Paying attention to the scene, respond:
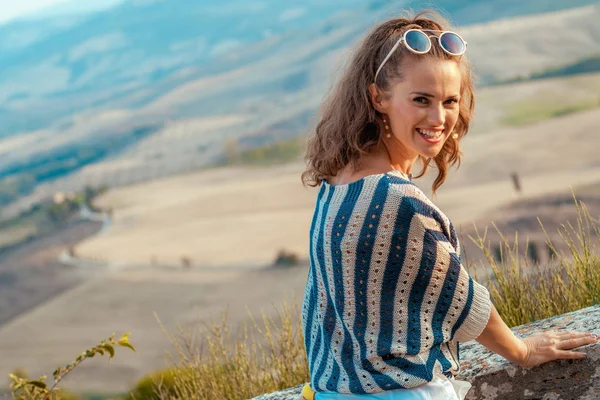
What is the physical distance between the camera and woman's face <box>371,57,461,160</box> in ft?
5.43

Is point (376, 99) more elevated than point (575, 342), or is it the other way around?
point (376, 99)

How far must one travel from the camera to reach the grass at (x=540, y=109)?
174 ft

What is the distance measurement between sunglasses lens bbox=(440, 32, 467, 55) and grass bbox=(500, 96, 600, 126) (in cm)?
A: 5341

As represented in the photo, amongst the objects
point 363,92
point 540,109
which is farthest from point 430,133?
point 540,109

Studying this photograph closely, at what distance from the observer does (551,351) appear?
75.9 inches

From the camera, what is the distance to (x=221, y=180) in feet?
210

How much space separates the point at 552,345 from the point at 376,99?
2.48 ft

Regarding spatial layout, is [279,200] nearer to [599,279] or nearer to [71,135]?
[599,279]

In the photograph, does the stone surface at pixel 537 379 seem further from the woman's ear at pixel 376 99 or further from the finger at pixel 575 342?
the woman's ear at pixel 376 99

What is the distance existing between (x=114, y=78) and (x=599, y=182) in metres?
128

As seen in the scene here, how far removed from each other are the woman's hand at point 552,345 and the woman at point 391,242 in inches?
5.1

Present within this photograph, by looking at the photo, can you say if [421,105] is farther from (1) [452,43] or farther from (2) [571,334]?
(2) [571,334]

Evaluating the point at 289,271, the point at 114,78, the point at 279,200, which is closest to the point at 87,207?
the point at 279,200

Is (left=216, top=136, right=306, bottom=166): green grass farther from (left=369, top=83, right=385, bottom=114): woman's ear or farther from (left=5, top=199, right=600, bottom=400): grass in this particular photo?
(left=369, top=83, right=385, bottom=114): woman's ear
